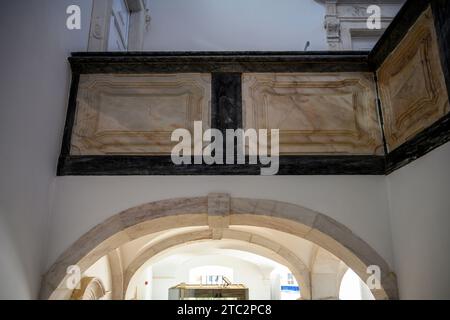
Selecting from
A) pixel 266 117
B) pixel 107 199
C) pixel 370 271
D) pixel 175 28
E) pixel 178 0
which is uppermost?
pixel 178 0

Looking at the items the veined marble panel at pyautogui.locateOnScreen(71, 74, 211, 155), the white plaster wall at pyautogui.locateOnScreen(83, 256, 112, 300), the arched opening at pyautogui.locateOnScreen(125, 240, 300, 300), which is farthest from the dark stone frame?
the arched opening at pyautogui.locateOnScreen(125, 240, 300, 300)

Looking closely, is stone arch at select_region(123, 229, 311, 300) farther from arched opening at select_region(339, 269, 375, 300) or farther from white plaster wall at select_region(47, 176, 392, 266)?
arched opening at select_region(339, 269, 375, 300)

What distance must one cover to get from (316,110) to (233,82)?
78 centimetres

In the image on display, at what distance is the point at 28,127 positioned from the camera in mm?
2867

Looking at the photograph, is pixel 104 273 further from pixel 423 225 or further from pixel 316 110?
pixel 423 225

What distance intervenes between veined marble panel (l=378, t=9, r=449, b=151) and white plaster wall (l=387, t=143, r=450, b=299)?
0.28 meters

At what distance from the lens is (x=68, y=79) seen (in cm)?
366

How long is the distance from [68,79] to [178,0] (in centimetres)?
226

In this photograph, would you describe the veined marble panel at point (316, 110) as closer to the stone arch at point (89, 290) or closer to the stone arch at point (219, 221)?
the stone arch at point (219, 221)

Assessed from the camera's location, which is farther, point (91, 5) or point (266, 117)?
point (91, 5)

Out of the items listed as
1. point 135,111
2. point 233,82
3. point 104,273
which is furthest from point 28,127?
point 104,273
